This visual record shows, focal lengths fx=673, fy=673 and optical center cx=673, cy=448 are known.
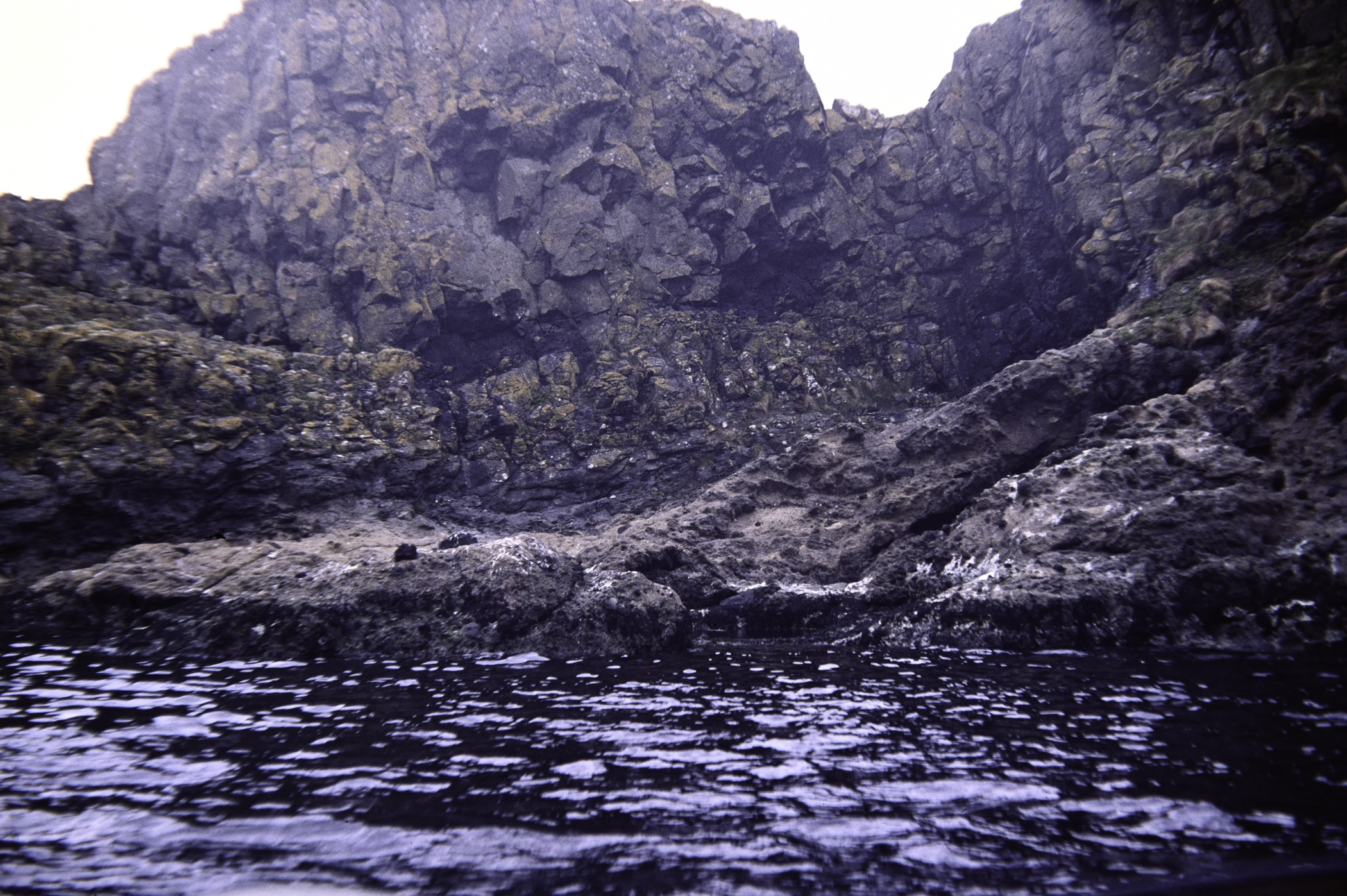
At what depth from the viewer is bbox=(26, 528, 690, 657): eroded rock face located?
62.7ft

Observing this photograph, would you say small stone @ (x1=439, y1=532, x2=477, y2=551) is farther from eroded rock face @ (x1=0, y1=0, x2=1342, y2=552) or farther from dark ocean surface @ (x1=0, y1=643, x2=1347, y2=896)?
dark ocean surface @ (x1=0, y1=643, x2=1347, y2=896)

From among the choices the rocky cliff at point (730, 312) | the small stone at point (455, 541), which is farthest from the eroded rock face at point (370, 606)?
the small stone at point (455, 541)

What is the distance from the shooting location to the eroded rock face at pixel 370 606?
19.1 m

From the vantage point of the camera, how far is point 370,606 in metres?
20.0

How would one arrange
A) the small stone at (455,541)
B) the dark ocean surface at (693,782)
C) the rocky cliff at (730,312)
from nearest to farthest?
the dark ocean surface at (693,782)
the rocky cliff at (730,312)
the small stone at (455,541)

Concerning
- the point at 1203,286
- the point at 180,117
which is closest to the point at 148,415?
the point at 180,117

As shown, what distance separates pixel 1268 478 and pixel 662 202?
124 feet

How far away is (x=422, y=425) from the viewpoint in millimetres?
38031

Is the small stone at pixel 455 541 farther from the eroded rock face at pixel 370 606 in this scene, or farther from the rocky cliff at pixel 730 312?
the rocky cliff at pixel 730 312

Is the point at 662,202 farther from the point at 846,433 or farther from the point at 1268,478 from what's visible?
the point at 1268,478

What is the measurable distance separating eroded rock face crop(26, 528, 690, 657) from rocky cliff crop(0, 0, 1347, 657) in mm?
1624

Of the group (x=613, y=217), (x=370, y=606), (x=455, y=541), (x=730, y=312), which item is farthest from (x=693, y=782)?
(x=613, y=217)

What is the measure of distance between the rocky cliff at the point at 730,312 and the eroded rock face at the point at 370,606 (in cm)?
162

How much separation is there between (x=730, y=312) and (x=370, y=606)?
1252 inches
